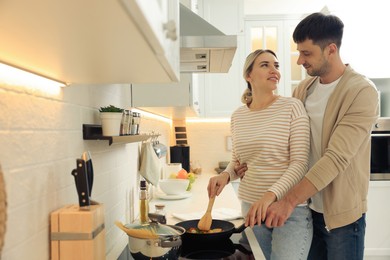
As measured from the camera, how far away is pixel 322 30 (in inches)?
64.9

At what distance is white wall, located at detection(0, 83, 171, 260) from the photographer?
72cm

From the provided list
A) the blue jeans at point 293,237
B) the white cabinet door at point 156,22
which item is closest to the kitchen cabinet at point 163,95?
the blue jeans at point 293,237

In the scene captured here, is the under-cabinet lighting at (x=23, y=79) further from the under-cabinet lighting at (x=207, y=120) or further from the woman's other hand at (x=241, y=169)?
the under-cabinet lighting at (x=207, y=120)

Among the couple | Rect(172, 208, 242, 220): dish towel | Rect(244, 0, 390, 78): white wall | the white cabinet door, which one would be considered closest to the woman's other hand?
the couple

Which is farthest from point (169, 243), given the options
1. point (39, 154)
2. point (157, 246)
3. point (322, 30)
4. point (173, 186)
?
point (173, 186)

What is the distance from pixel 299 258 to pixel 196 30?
0.97 m

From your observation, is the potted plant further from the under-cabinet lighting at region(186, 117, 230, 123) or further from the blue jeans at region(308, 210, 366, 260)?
the under-cabinet lighting at region(186, 117, 230, 123)

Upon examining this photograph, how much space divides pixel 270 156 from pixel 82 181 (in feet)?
2.89

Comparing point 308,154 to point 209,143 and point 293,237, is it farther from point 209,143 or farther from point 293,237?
point 209,143

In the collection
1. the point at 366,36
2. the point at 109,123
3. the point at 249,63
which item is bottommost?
the point at 109,123

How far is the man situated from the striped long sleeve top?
0.06 metres

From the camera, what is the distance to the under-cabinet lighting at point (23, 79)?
695 millimetres

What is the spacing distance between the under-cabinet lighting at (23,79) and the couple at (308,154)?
0.82 metres

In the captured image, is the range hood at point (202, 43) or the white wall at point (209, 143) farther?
the white wall at point (209, 143)
